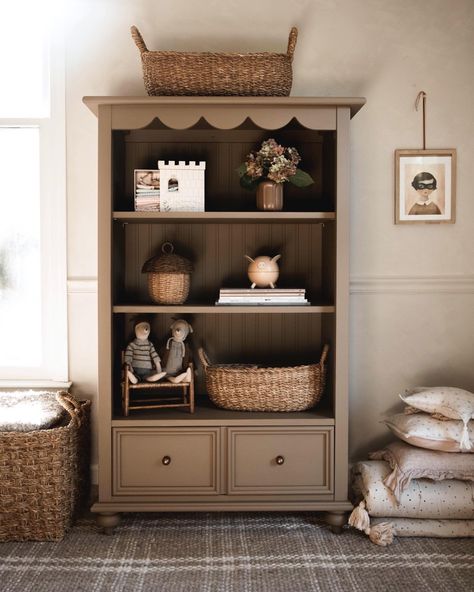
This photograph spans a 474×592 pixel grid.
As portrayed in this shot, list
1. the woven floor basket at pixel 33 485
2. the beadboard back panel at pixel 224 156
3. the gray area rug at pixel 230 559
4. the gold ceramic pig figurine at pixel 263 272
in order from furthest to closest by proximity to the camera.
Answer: the beadboard back panel at pixel 224 156 < the gold ceramic pig figurine at pixel 263 272 < the woven floor basket at pixel 33 485 < the gray area rug at pixel 230 559

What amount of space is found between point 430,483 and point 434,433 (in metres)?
0.25

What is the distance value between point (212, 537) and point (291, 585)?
49 cm

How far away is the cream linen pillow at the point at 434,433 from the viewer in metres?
2.72

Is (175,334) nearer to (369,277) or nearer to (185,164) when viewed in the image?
(185,164)

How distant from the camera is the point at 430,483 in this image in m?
2.79

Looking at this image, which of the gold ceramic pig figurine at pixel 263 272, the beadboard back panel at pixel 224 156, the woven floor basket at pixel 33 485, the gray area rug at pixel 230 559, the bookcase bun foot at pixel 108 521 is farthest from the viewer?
the beadboard back panel at pixel 224 156

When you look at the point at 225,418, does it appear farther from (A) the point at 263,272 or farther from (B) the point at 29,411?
(B) the point at 29,411

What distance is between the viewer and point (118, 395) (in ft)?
9.74

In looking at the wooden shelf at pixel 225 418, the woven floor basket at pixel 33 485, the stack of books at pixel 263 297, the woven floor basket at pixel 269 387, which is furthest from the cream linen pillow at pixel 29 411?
the stack of books at pixel 263 297

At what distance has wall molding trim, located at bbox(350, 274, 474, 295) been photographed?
10.5 ft

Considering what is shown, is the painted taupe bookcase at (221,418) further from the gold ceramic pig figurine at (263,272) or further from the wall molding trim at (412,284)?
the wall molding trim at (412,284)

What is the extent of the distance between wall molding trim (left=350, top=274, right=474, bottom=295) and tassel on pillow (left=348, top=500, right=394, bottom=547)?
3.53 feet

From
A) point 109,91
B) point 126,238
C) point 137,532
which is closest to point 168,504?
point 137,532

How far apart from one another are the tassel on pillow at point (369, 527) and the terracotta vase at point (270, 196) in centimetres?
141
